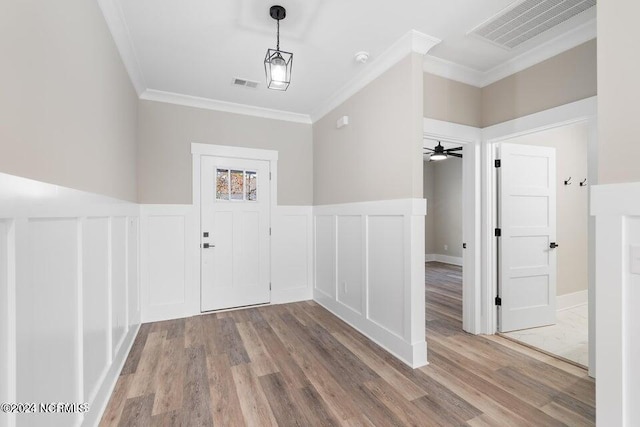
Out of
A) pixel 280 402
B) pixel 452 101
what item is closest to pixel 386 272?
pixel 280 402

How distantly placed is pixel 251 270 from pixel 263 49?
8.73ft

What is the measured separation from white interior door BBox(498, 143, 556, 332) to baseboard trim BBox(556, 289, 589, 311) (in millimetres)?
512

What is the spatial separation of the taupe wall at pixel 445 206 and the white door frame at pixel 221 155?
508 cm

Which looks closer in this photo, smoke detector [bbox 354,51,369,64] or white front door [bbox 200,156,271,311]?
smoke detector [bbox 354,51,369,64]

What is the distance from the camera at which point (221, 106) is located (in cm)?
373

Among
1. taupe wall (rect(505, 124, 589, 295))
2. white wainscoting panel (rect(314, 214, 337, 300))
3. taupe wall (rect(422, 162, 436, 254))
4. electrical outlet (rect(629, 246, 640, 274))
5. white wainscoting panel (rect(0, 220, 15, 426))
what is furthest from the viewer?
taupe wall (rect(422, 162, 436, 254))

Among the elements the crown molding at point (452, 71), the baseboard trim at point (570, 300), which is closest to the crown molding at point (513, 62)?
the crown molding at point (452, 71)

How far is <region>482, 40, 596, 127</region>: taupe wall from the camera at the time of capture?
2268mm

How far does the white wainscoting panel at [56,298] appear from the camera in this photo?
0.85 meters

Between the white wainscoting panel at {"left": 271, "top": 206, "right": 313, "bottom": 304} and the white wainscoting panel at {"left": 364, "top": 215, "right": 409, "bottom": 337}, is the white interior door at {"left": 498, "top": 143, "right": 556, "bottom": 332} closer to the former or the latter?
the white wainscoting panel at {"left": 364, "top": 215, "right": 409, "bottom": 337}

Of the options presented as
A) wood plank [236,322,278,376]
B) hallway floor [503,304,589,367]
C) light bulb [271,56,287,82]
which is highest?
light bulb [271,56,287,82]

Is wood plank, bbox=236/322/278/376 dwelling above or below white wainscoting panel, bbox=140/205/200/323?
below

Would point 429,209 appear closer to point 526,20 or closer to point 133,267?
point 526,20

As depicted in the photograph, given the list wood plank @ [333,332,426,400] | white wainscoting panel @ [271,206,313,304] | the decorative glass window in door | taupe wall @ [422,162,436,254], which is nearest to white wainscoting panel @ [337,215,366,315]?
wood plank @ [333,332,426,400]
